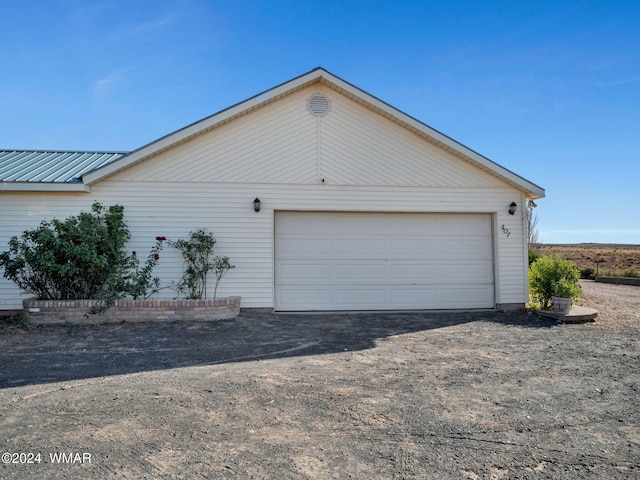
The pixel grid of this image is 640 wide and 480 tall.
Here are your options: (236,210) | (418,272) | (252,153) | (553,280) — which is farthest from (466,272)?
(252,153)

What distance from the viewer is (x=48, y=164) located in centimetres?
1027

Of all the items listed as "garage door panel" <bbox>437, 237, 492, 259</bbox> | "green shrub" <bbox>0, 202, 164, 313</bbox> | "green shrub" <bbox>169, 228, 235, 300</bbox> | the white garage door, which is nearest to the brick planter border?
"green shrub" <bbox>0, 202, 164, 313</bbox>

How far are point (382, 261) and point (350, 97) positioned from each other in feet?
12.8

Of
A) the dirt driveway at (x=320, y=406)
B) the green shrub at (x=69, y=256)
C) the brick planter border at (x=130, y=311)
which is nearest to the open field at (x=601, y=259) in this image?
the dirt driveway at (x=320, y=406)

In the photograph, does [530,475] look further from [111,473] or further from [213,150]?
[213,150]

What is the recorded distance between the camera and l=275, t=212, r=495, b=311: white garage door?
367 inches

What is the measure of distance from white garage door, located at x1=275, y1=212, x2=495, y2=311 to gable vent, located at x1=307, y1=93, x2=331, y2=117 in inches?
92.3

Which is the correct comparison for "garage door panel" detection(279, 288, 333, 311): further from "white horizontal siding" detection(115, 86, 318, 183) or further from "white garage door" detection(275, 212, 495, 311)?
"white horizontal siding" detection(115, 86, 318, 183)

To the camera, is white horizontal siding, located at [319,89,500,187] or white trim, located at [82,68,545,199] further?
white horizontal siding, located at [319,89,500,187]

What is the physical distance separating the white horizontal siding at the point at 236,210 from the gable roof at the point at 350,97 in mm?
643

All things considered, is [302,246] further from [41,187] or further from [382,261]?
[41,187]

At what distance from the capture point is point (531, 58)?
35.0 feet

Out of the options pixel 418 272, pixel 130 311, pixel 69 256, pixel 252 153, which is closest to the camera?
pixel 69 256

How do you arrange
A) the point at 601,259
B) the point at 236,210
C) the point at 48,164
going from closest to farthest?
1. the point at 236,210
2. the point at 48,164
3. the point at 601,259
